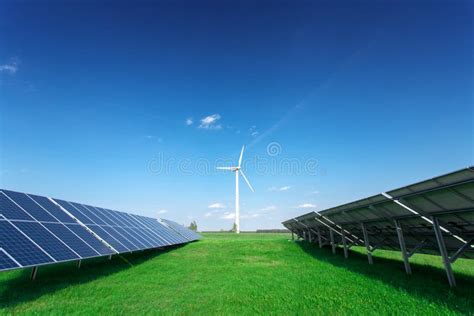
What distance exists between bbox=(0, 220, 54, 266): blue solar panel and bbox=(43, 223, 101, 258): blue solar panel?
7.01ft

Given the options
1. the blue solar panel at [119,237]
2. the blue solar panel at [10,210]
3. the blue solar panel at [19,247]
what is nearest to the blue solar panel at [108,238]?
the blue solar panel at [119,237]

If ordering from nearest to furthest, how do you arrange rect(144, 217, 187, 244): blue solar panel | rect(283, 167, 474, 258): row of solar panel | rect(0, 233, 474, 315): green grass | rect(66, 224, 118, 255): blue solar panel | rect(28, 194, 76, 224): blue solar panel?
rect(283, 167, 474, 258): row of solar panel → rect(0, 233, 474, 315): green grass → rect(66, 224, 118, 255): blue solar panel → rect(28, 194, 76, 224): blue solar panel → rect(144, 217, 187, 244): blue solar panel

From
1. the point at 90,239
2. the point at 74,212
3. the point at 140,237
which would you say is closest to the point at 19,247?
the point at 90,239

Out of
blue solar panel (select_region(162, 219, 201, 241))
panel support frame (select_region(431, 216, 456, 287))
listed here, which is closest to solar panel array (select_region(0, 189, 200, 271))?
panel support frame (select_region(431, 216, 456, 287))

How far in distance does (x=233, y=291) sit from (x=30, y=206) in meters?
11.9

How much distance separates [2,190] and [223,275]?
12.6m

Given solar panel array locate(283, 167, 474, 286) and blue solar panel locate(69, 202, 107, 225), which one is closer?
solar panel array locate(283, 167, 474, 286)

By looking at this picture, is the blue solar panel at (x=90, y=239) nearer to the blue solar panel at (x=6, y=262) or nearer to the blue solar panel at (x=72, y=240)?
the blue solar panel at (x=72, y=240)

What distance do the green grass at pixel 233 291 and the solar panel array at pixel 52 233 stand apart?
4.93 ft

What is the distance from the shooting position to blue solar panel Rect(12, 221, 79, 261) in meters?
11.8

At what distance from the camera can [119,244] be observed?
17.8m

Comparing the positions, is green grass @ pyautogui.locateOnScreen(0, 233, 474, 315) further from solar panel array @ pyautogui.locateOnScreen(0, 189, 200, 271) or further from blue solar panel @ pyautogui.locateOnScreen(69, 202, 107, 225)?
blue solar panel @ pyautogui.locateOnScreen(69, 202, 107, 225)

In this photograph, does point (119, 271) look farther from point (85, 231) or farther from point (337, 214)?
point (337, 214)

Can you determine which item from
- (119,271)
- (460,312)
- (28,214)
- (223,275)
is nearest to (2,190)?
(28,214)
